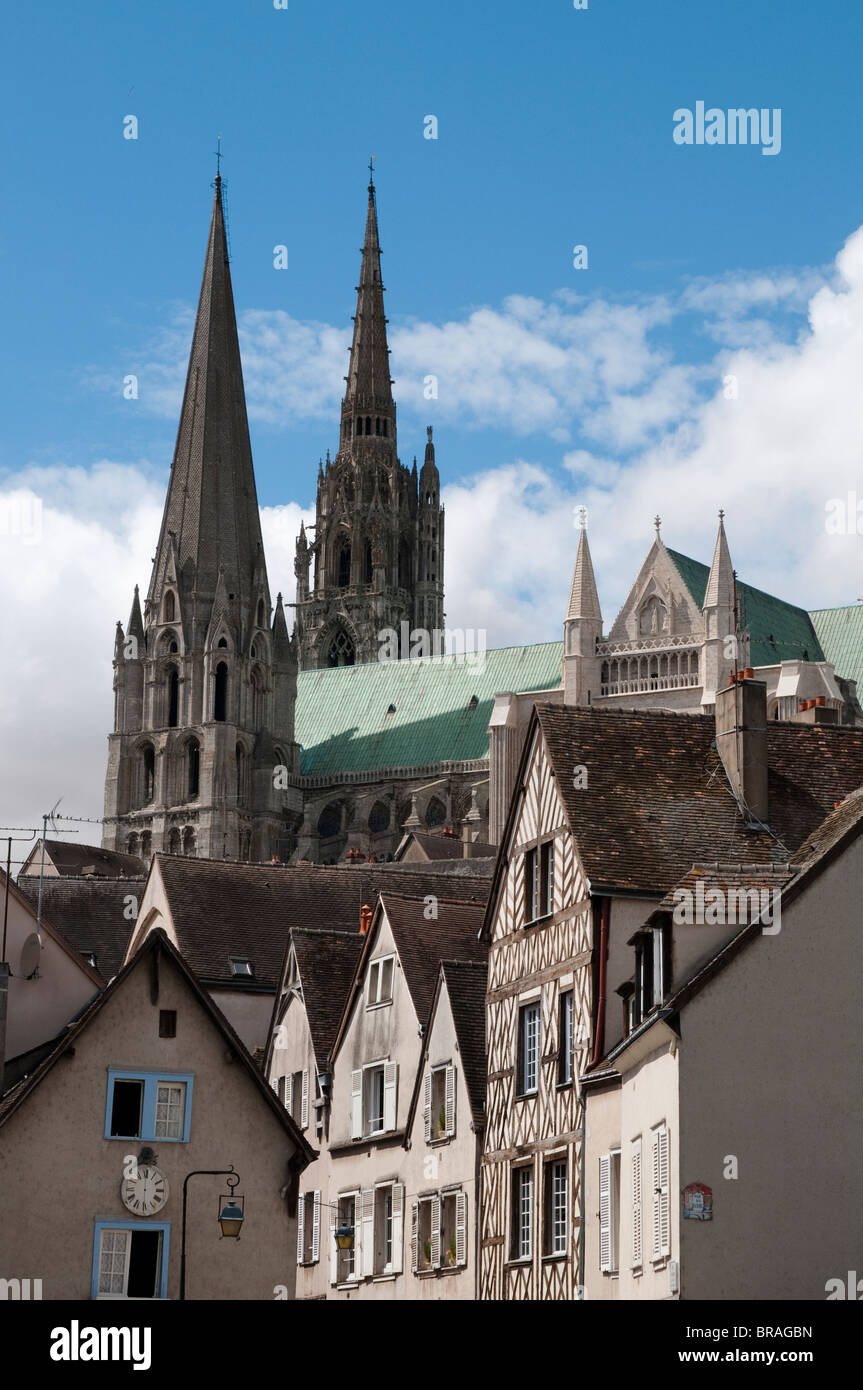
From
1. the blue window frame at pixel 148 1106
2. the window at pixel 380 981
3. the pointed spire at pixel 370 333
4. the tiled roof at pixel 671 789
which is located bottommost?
the blue window frame at pixel 148 1106

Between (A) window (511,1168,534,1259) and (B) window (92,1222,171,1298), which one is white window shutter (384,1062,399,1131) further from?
(B) window (92,1222,171,1298)

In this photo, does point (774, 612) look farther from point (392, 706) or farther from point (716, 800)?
point (716, 800)

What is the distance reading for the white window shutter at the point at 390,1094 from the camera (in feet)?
122

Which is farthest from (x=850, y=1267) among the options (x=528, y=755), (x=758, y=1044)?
(x=528, y=755)

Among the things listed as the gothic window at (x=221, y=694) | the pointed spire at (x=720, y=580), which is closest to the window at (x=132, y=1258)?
the pointed spire at (x=720, y=580)

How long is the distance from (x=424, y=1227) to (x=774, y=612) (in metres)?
78.9

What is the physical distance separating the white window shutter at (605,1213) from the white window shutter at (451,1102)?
20.0 ft

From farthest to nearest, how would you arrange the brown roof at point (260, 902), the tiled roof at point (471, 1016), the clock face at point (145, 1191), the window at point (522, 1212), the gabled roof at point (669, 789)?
1. the brown roof at point (260, 902)
2. the tiled roof at point (471, 1016)
3. the window at point (522, 1212)
4. the gabled roof at point (669, 789)
5. the clock face at point (145, 1191)

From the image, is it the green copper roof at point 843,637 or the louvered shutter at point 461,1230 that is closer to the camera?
the louvered shutter at point 461,1230

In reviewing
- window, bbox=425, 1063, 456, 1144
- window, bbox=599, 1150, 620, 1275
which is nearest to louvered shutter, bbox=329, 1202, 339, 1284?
window, bbox=425, 1063, 456, 1144

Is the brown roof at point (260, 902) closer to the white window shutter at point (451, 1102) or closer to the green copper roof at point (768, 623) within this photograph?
the white window shutter at point (451, 1102)

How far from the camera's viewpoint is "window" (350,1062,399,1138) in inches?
1475

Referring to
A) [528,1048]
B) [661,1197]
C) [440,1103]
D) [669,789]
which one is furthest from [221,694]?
[661,1197]

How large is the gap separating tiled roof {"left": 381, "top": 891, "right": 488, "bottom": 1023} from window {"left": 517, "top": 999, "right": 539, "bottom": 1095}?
3165 millimetres
